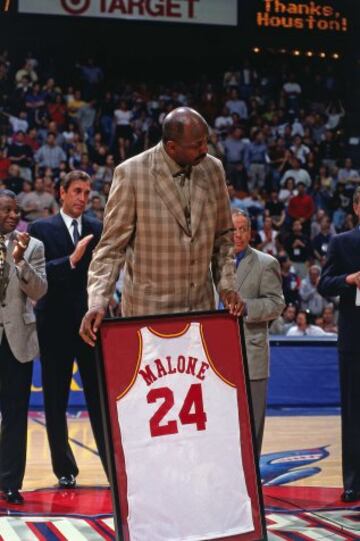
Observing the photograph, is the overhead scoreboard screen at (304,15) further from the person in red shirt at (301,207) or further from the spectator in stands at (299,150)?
the person in red shirt at (301,207)

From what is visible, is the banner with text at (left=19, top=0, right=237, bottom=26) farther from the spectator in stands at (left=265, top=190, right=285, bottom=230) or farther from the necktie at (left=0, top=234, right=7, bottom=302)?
the necktie at (left=0, top=234, right=7, bottom=302)

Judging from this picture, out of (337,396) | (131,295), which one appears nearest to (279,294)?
(131,295)

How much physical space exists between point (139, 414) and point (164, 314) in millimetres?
427

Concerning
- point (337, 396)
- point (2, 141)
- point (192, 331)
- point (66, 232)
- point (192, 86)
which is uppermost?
point (192, 86)

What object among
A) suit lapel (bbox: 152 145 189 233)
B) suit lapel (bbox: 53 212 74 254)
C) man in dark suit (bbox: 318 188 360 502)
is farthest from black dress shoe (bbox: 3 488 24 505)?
suit lapel (bbox: 152 145 189 233)

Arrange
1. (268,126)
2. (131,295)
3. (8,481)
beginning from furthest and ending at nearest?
(268,126) < (8,481) < (131,295)

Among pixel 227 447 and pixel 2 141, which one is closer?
pixel 227 447

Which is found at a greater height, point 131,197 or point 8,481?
point 131,197

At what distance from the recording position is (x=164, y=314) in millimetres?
4215

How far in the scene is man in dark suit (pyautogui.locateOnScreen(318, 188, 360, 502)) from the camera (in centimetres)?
581

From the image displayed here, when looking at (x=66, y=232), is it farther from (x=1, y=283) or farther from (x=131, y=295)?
(x=131, y=295)

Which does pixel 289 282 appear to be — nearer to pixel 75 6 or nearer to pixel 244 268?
pixel 75 6

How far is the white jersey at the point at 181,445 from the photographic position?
13.6 ft

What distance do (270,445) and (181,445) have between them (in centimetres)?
385
